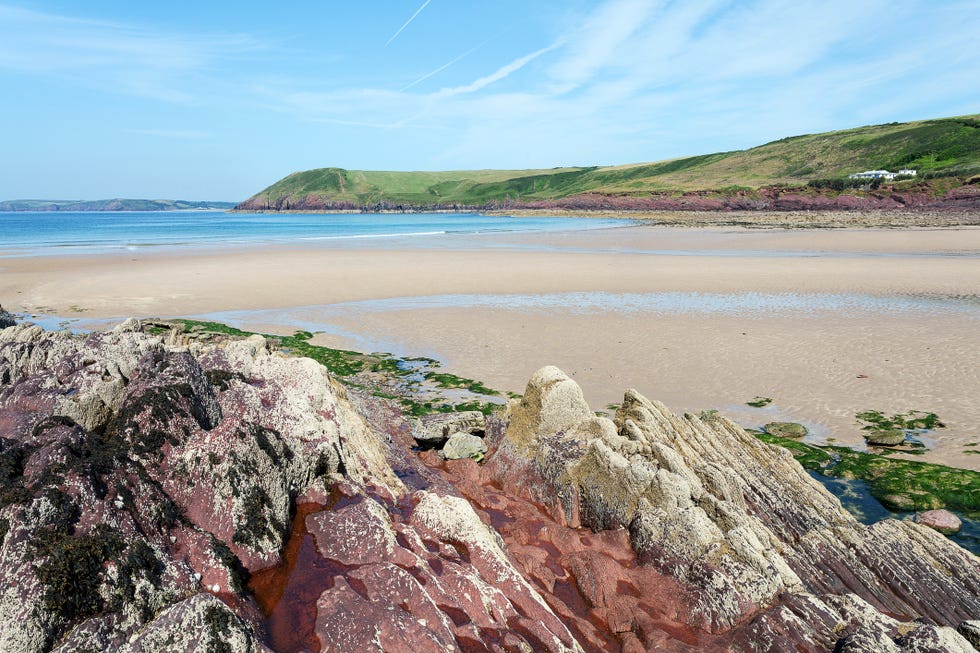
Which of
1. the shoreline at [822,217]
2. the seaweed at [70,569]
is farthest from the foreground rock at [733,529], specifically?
the shoreline at [822,217]

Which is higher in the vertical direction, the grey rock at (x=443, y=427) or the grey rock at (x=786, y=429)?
the grey rock at (x=443, y=427)

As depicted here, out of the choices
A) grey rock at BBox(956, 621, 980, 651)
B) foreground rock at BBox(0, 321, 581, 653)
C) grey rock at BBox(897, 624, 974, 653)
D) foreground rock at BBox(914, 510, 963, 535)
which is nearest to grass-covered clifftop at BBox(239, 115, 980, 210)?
foreground rock at BBox(914, 510, 963, 535)

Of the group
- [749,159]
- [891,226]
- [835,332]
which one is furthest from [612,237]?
Answer: [749,159]

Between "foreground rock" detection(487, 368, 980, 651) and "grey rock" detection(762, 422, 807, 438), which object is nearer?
"foreground rock" detection(487, 368, 980, 651)

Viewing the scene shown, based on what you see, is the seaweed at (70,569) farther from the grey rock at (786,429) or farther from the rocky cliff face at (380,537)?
the grey rock at (786,429)

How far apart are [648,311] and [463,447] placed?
1721cm

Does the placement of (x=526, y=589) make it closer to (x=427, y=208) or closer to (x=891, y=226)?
(x=891, y=226)

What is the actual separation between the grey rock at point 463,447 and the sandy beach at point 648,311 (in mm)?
5317

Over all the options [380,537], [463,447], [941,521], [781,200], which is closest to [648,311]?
[941,521]

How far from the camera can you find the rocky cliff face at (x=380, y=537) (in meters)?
3.83

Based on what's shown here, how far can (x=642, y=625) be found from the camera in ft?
17.7

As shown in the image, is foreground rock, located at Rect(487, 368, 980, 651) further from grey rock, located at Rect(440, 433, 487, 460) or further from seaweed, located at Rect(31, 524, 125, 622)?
seaweed, located at Rect(31, 524, 125, 622)

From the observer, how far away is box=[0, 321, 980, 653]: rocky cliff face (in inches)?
151

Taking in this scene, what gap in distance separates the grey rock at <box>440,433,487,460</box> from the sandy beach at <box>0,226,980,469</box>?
5.32m
